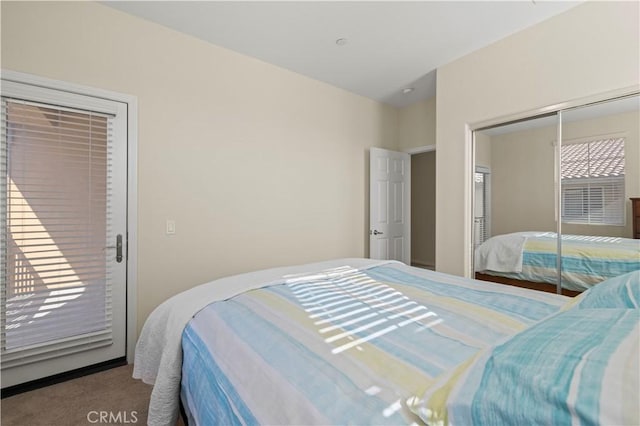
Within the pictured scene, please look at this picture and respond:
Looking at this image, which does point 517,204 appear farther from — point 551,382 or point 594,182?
point 551,382

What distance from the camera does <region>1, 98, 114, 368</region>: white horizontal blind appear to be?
1.96 meters

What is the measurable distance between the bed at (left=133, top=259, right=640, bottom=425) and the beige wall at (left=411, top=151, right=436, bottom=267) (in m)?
4.37

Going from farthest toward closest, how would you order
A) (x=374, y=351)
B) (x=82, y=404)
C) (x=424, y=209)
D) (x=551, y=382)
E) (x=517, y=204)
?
(x=424, y=209) → (x=517, y=204) → (x=82, y=404) → (x=374, y=351) → (x=551, y=382)

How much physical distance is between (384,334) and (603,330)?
56 cm

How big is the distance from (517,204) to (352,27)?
2175 millimetres

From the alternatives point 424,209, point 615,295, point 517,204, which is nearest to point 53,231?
point 615,295

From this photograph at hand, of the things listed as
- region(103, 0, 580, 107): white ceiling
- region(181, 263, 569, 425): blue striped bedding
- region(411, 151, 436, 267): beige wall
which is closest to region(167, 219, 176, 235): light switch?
region(181, 263, 569, 425): blue striped bedding

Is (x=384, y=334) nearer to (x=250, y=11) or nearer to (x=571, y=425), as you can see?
(x=571, y=425)

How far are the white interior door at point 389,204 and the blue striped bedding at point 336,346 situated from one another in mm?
2382

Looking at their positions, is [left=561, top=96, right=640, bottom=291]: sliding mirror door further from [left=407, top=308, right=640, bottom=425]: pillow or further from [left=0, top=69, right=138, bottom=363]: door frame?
[left=0, top=69, right=138, bottom=363]: door frame

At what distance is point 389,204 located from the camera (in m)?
4.11

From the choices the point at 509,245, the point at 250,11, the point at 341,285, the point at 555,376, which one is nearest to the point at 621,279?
the point at 555,376

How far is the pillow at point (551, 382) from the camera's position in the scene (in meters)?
0.47

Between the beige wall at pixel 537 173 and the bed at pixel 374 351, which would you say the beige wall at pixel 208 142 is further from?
the beige wall at pixel 537 173
